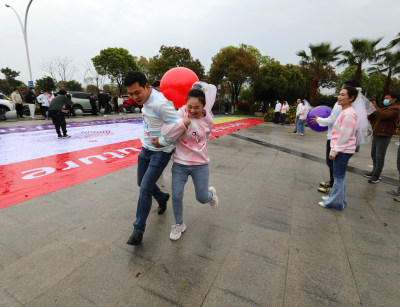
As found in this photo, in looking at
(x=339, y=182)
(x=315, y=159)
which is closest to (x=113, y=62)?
(x=315, y=159)

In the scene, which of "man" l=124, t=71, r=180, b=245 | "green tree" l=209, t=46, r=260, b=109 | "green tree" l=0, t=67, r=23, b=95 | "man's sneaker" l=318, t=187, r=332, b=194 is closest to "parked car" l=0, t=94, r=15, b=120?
"man" l=124, t=71, r=180, b=245

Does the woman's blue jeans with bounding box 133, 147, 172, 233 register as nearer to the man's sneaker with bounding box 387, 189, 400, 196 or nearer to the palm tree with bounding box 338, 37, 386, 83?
the man's sneaker with bounding box 387, 189, 400, 196

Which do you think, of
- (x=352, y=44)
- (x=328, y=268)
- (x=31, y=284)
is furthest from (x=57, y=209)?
(x=352, y=44)

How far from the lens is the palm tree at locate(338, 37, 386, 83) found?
21469 mm

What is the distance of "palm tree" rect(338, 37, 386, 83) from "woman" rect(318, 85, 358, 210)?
24.6 m

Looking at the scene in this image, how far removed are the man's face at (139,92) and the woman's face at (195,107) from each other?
1.51 ft

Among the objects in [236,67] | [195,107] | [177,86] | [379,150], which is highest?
[236,67]

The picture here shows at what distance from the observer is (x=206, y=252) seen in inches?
94.5

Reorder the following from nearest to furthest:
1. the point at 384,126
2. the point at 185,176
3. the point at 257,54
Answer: the point at 185,176, the point at 384,126, the point at 257,54

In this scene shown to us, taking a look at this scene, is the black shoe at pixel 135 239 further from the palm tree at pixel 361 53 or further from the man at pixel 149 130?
the palm tree at pixel 361 53

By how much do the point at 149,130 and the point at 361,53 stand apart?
92.3 feet

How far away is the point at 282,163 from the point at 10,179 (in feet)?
21.0

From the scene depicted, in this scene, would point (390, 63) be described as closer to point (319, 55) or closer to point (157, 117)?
point (319, 55)

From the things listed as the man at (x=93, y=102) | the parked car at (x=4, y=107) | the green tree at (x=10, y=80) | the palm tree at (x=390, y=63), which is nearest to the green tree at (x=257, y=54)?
the palm tree at (x=390, y=63)
